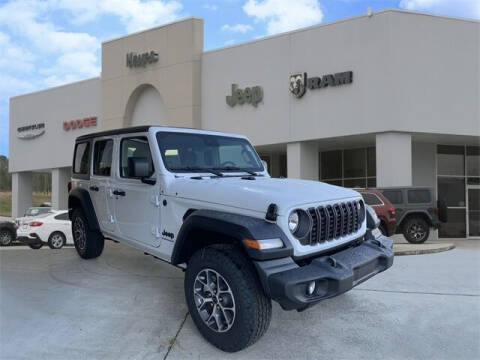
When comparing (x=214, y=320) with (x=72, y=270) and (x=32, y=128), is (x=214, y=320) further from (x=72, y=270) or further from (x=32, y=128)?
(x=32, y=128)

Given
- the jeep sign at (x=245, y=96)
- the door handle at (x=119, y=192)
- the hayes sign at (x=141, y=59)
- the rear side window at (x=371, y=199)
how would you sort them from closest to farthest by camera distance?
the door handle at (x=119, y=192)
the rear side window at (x=371, y=199)
the jeep sign at (x=245, y=96)
the hayes sign at (x=141, y=59)

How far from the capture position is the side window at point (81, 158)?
6813 millimetres

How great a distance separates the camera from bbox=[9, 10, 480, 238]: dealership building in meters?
17.3

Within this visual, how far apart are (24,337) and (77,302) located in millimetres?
915

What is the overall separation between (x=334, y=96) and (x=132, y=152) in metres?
14.2

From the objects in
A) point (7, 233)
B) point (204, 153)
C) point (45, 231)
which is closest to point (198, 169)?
point (204, 153)

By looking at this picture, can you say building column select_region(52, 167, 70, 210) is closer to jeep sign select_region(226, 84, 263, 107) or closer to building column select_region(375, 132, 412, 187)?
jeep sign select_region(226, 84, 263, 107)

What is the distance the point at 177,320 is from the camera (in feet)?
15.3

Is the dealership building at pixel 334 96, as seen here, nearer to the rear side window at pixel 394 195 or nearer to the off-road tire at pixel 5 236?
the rear side window at pixel 394 195

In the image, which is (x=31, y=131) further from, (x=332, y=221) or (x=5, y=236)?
(x=332, y=221)

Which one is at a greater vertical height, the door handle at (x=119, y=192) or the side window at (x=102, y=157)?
the side window at (x=102, y=157)

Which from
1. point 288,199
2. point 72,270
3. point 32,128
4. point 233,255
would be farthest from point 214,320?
point 32,128

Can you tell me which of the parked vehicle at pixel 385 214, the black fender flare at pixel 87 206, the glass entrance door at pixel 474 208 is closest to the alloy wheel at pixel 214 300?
the black fender flare at pixel 87 206

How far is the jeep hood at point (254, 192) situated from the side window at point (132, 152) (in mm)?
494
